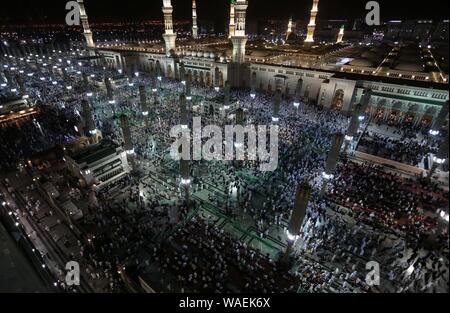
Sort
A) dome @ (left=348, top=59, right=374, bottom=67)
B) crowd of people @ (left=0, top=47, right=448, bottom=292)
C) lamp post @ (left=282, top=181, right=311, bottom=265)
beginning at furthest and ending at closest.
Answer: dome @ (left=348, top=59, right=374, bottom=67) → crowd of people @ (left=0, top=47, right=448, bottom=292) → lamp post @ (left=282, top=181, right=311, bottom=265)

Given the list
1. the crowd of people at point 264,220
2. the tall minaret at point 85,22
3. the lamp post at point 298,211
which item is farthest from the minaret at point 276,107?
the tall minaret at point 85,22

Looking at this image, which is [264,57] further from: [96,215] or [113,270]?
[113,270]

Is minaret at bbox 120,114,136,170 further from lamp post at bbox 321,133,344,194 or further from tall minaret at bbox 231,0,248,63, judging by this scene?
tall minaret at bbox 231,0,248,63

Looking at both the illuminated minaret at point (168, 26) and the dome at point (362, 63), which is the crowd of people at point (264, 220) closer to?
the dome at point (362, 63)

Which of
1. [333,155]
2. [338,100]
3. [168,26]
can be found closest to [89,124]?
[333,155]

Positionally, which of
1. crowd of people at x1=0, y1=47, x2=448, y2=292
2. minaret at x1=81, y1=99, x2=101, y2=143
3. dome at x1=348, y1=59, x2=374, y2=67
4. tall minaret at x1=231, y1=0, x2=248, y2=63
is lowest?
crowd of people at x1=0, y1=47, x2=448, y2=292

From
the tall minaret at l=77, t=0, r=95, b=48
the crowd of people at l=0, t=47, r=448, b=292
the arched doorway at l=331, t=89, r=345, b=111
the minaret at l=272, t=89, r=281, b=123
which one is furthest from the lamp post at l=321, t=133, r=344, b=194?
the tall minaret at l=77, t=0, r=95, b=48
